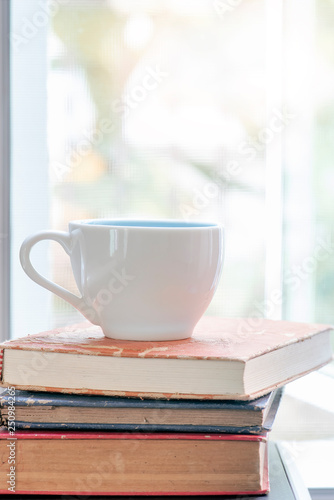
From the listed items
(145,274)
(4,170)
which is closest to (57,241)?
(145,274)

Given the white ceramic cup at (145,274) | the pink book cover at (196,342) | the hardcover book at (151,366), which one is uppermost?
the white ceramic cup at (145,274)

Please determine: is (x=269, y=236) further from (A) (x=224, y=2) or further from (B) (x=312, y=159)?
(A) (x=224, y=2)

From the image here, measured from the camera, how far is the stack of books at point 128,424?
0.50m

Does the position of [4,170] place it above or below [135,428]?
above
